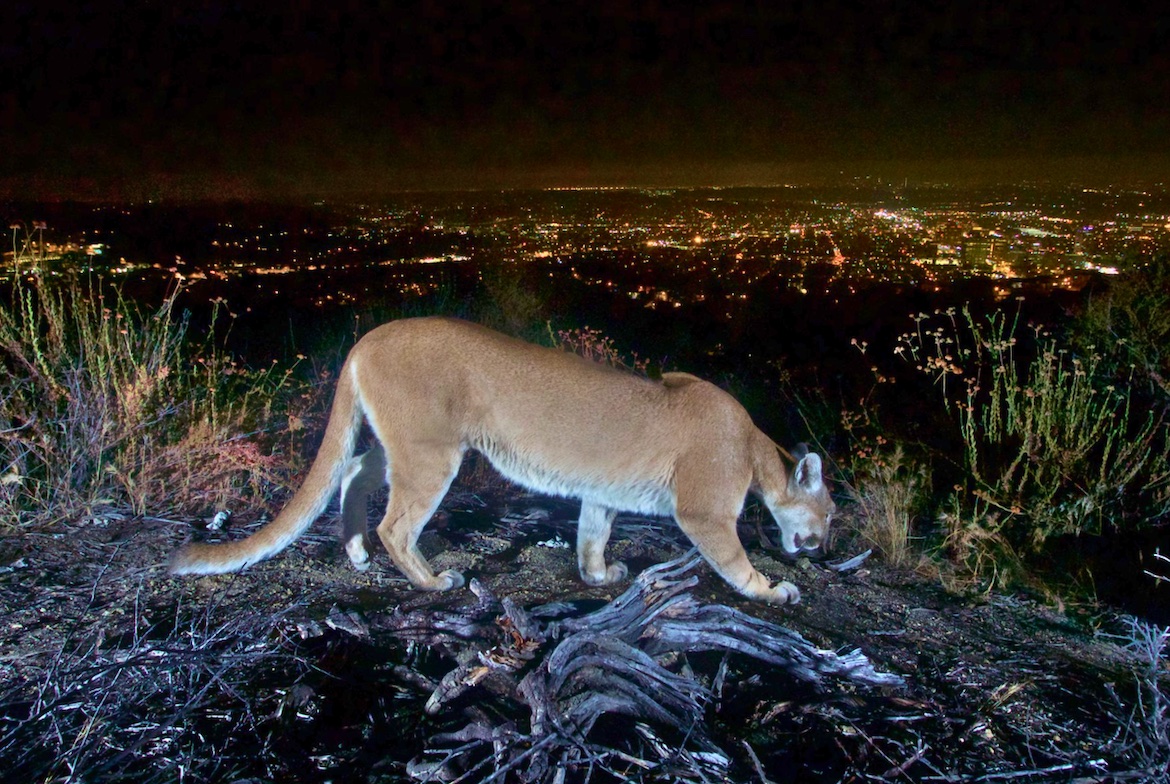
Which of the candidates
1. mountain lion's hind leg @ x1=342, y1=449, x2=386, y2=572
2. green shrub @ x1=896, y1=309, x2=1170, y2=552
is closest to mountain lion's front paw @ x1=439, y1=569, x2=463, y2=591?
mountain lion's hind leg @ x1=342, y1=449, x2=386, y2=572

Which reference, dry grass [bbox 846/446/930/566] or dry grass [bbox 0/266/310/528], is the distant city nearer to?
dry grass [bbox 846/446/930/566]

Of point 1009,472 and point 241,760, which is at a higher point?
point 1009,472

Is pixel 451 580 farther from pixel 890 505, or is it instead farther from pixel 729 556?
pixel 890 505

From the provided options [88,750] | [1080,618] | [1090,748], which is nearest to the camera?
[88,750]

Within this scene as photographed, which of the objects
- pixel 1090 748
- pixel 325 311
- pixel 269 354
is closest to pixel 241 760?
pixel 1090 748

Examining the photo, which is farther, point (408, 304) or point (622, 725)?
point (408, 304)

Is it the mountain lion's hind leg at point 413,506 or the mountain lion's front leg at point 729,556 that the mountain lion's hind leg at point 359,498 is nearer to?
the mountain lion's hind leg at point 413,506

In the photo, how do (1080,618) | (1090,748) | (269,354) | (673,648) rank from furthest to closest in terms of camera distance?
(269,354), (1080,618), (673,648), (1090,748)

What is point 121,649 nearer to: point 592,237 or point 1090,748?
point 1090,748
